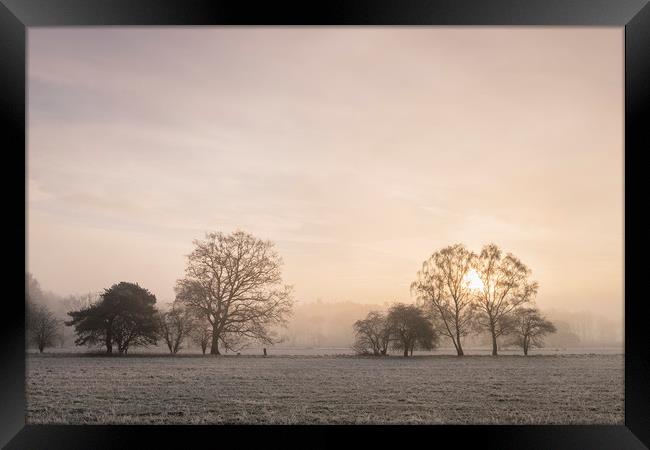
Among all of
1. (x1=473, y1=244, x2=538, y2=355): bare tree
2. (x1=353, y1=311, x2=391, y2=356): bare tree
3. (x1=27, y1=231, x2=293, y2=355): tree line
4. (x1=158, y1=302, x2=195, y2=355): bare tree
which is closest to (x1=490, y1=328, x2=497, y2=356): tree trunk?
(x1=473, y1=244, x2=538, y2=355): bare tree

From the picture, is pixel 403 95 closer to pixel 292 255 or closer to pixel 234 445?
pixel 292 255

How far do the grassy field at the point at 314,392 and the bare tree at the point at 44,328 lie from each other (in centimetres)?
114

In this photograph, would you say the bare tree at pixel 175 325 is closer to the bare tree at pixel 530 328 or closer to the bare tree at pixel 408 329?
the bare tree at pixel 408 329

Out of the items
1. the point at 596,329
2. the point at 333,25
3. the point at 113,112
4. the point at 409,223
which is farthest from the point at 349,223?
the point at 333,25

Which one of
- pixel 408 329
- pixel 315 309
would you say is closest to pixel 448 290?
pixel 408 329

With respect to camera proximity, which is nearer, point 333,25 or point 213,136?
point 333,25

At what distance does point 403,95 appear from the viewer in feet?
46.4

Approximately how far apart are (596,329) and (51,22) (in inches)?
692

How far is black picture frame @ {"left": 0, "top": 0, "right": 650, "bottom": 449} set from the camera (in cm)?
461

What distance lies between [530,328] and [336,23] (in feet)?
49.8

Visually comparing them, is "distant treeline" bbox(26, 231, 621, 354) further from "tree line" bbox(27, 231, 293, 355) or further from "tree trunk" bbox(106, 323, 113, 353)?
"tree trunk" bbox(106, 323, 113, 353)

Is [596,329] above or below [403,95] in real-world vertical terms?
below

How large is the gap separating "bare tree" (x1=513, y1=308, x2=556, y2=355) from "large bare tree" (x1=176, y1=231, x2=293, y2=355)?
6.94 meters

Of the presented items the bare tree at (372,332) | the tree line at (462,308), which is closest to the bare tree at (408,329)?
the tree line at (462,308)
